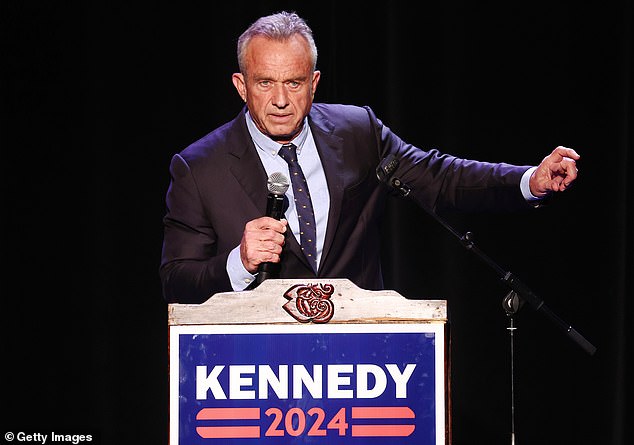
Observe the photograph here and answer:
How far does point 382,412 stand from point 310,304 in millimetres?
306

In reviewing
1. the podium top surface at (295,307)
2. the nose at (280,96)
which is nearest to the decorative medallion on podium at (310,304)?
the podium top surface at (295,307)

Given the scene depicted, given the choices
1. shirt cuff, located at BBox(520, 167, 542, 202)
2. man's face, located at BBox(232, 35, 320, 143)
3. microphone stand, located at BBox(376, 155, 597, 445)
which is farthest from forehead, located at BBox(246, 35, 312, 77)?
shirt cuff, located at BBox(520, 167, 542, 202)

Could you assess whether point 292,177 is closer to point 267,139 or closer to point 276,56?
point 267,139

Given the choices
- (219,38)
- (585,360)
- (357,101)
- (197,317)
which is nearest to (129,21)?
(219,38)

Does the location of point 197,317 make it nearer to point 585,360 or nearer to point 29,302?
point 29,302

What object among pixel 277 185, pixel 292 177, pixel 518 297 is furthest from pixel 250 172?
pixel 518 297

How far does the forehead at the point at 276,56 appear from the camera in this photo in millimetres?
2852

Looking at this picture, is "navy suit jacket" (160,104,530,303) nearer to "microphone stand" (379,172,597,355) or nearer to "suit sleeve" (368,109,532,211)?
"suit sleeve" (368,109,532,211)

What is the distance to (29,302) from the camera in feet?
11.6

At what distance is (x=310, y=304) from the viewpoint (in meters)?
2.27

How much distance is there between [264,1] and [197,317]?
1.64 metres

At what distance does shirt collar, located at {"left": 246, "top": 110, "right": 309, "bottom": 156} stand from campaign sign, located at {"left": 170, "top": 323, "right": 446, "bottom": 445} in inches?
31.4

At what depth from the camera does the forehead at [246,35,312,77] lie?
9.36ft

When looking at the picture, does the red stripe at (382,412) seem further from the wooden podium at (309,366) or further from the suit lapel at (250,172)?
the suit lapel at (250,172)
